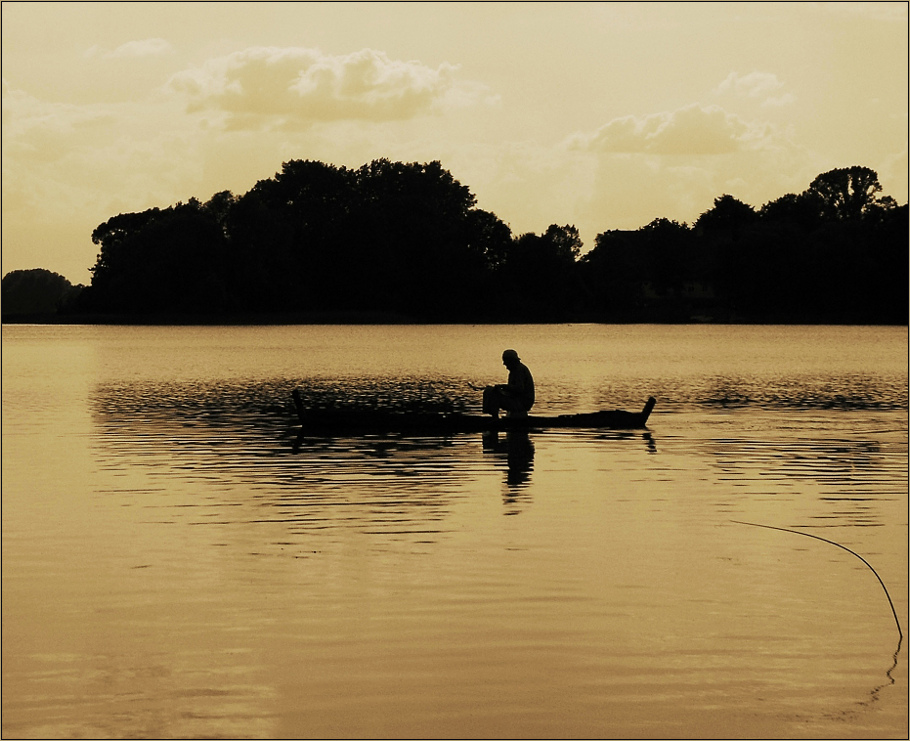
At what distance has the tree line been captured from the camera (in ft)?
474

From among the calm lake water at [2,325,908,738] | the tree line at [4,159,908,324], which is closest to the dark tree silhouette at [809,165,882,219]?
the tree line at [4,159,908,324]

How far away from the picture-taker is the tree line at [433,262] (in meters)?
144

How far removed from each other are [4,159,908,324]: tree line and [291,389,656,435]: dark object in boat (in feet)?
369

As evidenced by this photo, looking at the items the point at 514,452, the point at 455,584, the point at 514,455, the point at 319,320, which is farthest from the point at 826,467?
the point at 319,320

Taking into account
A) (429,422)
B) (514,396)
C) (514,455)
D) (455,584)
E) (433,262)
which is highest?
(433,262)

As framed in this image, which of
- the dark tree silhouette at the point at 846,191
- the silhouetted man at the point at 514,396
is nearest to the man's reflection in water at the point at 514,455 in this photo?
the silhouetted man at the point at 514,396

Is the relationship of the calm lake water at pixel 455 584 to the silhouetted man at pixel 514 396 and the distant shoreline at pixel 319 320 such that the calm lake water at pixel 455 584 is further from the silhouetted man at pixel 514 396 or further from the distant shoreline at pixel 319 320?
the distant shoreline at pixel 319 320

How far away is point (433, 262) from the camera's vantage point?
155250mm

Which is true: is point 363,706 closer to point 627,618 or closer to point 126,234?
point 627,618

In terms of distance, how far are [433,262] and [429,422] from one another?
128m

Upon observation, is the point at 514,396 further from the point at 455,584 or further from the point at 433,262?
the point at 433,262

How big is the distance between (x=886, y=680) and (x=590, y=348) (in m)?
77.3

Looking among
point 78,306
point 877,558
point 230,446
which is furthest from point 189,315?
point 877,558

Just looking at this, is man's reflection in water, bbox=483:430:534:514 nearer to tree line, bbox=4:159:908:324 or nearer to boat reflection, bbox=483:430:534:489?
boat reflection, bbox=483:430:534:489
